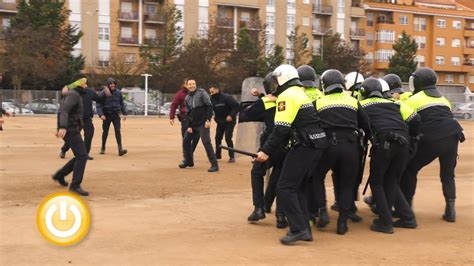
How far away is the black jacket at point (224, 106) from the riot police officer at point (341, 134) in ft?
22.0

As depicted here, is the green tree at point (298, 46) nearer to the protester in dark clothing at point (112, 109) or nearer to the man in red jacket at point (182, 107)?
the protester in dark clothing at point (112, 109)

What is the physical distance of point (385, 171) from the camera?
7195 mm

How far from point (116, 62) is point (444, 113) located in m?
53.5

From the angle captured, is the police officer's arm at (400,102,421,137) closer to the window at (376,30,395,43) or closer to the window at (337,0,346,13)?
the window at (337,0,346,13)

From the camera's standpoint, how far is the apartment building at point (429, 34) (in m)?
85.9

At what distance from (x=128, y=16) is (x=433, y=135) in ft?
204

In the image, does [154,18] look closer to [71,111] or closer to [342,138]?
[71,111]

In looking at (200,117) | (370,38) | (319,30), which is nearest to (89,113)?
(200,117)

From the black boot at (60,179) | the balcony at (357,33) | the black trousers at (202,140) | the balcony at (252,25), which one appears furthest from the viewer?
the balcony at (357,33)

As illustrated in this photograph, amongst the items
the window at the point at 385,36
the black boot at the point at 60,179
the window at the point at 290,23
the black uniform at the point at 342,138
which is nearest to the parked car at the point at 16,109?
the black boot at the point at 60,179

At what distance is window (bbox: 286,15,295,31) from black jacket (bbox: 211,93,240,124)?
62196mm

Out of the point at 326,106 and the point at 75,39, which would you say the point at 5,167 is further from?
the point at 75,39

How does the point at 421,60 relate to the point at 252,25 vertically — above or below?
below

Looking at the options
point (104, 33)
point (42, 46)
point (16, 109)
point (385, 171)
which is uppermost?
point (104, 33)
